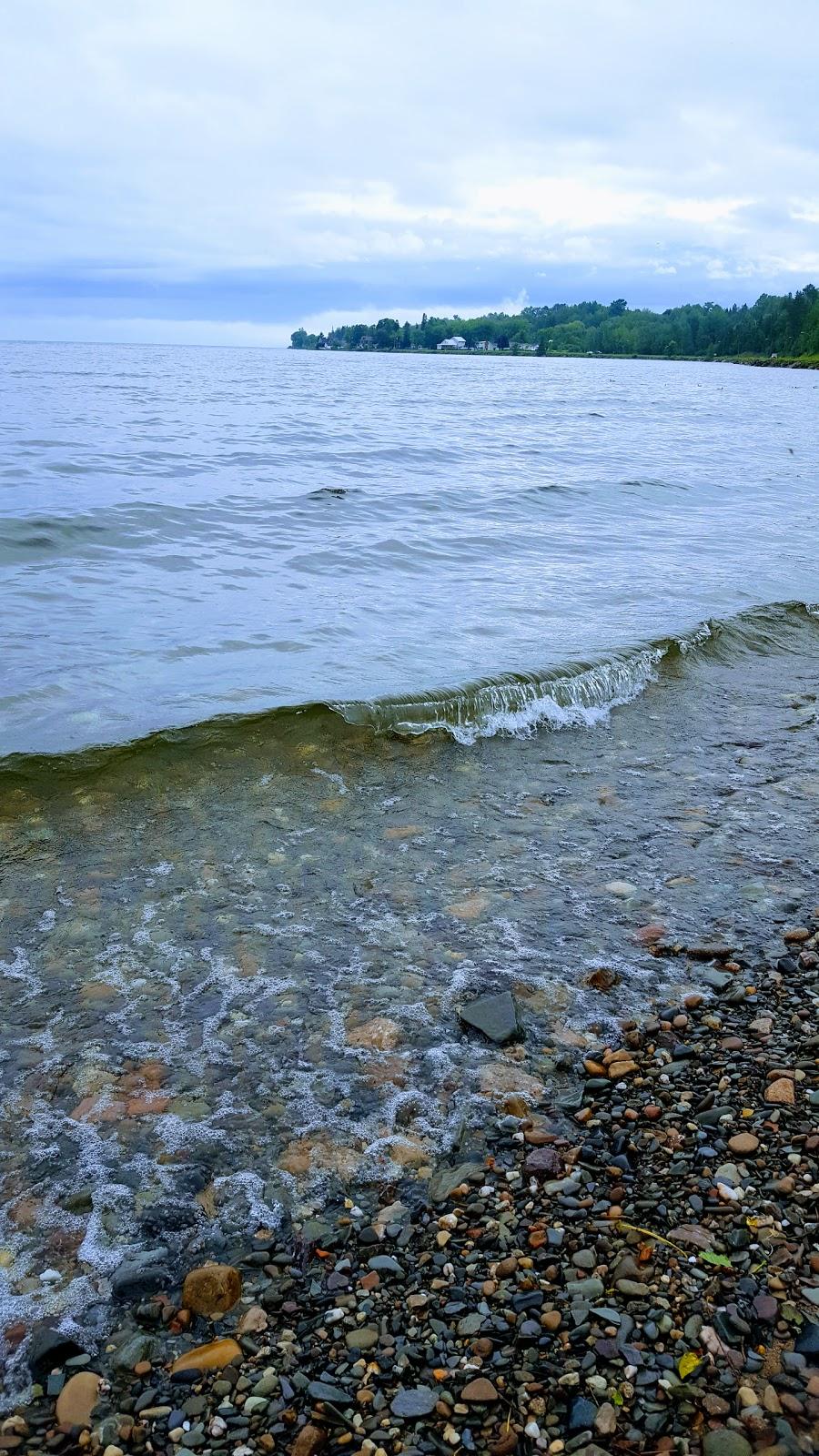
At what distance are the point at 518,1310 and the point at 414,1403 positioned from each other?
44 cm

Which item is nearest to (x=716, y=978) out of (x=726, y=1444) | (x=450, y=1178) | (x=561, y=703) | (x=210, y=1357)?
(x=450, y=1178)

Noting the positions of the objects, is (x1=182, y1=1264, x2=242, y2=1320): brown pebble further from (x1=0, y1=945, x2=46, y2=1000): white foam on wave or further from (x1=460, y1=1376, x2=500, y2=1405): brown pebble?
(x1=0, y1=945, x2=46, y2=1000): white foam on wave

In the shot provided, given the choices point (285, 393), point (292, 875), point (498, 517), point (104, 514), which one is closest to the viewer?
point (292, 875)

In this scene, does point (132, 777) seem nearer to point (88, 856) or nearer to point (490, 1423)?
point (88, 856)

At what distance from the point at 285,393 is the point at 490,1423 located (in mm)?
54985

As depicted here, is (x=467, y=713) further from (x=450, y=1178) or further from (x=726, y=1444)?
(x=726, y=1444)

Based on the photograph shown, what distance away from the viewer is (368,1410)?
275 centimetres

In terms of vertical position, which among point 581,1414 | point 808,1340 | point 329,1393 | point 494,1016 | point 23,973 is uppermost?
point 808,1340

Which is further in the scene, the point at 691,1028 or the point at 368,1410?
the point at 691,1028

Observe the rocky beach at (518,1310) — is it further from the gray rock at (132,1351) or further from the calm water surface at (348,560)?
the calm water surface at (348,560)

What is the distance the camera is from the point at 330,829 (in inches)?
266

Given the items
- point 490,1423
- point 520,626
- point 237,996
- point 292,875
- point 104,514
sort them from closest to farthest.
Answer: point 490,1423 < point 237,996 < point 292,875 < point 520,626 < point 104,514

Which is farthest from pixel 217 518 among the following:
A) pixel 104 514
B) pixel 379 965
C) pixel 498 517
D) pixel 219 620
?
pixel 379 965

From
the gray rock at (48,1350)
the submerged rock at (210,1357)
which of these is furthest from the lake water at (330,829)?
the submerged rock at (210,1357)
